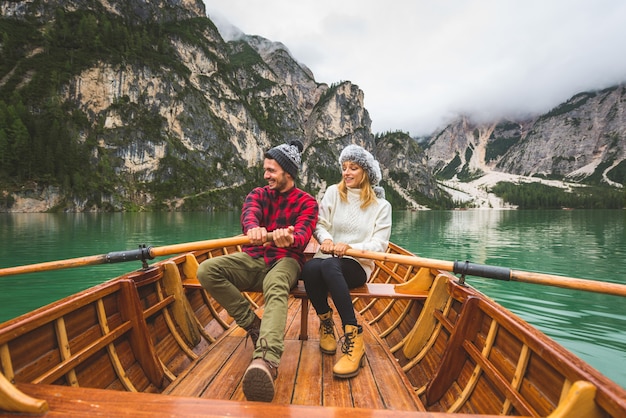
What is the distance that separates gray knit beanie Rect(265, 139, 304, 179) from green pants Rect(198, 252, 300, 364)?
1.02 meters

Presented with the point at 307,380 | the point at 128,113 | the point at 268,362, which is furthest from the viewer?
the point at 128,113

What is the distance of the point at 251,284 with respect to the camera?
337 cm

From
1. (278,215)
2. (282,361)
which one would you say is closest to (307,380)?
(282,361)

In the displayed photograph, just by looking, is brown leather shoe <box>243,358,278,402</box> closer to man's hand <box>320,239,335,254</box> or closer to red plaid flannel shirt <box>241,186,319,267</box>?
red plaid flannel shirt <box>241,186,319,267</box>

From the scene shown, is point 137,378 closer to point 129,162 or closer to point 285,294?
point 285,294

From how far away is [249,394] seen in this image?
89.3 inches

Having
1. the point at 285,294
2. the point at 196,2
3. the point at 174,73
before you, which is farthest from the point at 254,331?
the point at 196,2

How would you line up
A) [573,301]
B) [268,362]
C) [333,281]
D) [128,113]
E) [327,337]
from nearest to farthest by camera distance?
[268,362], [333,281], [327,337], [573,301], [128,113]

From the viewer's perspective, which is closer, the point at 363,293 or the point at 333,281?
the point at 333,281

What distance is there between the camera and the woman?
124 inches

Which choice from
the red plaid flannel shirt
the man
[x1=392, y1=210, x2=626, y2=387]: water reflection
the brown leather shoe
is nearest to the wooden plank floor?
the man

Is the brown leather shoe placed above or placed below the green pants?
below

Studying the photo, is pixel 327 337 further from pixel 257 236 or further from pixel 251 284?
pixel 257 236

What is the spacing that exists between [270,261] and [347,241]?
1006mm
